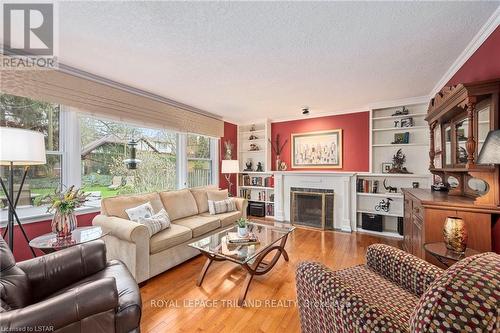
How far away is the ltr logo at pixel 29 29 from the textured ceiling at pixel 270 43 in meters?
0.10

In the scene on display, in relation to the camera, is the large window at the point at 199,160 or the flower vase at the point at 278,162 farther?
the flower vase at the point at 278,162

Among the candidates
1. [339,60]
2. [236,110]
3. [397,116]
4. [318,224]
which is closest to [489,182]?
[339,60]

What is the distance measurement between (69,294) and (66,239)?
1.10m

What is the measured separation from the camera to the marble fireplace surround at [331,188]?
4059 millimetres

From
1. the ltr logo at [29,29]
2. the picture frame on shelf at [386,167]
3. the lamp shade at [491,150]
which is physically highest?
the ltr logo at [29,29]

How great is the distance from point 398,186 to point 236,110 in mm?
3307

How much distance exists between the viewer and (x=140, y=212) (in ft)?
8.58

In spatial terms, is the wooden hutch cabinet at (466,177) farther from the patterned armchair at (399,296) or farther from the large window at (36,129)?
the large window at (36,129)

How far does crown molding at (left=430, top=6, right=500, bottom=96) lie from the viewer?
1.63 meters

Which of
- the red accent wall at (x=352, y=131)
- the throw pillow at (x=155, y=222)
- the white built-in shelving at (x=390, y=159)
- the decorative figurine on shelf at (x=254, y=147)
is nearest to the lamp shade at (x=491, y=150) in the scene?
the white built-in shelving at (x=390, y=159)

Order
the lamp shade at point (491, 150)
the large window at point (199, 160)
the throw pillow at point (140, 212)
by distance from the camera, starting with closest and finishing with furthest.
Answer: the lamp shade at point (491, 150) → the throw pillow at point (140, 212) → the large window at point (199, 160)

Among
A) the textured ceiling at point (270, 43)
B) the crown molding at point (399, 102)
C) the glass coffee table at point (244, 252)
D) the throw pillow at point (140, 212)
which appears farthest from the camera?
the crown molding at point (399, 102)

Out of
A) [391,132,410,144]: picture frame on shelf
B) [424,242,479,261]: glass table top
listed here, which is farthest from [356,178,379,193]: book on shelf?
[424,242,479,261]: glass table top

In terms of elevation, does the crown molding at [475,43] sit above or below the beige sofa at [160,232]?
above
